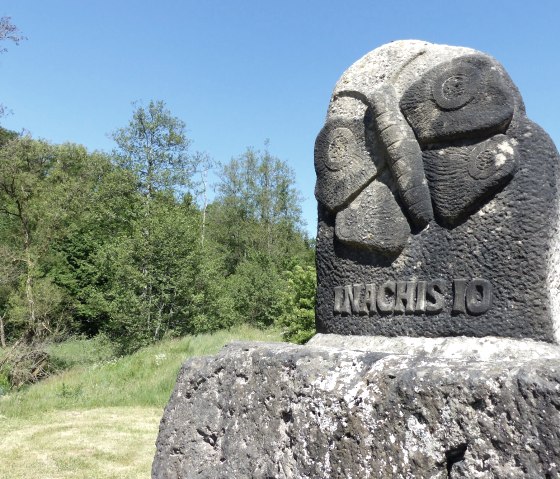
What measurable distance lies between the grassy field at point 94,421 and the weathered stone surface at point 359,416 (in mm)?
3447

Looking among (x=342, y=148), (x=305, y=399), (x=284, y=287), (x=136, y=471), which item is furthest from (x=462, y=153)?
(x=284, y=287)

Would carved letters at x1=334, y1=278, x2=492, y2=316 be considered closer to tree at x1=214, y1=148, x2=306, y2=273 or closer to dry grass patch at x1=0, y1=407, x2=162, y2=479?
dry grass patch at x1=0, y1=407, x2=162, y2=479

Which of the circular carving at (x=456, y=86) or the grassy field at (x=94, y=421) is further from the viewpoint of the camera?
the grassy field at (x=94, y=421)

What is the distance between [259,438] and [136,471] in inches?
151

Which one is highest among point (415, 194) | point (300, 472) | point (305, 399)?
point (415, 194)

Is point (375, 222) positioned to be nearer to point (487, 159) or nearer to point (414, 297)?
point (414, 297)

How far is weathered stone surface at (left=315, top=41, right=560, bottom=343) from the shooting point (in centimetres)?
261

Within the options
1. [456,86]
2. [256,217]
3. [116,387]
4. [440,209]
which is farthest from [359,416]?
[256,217]

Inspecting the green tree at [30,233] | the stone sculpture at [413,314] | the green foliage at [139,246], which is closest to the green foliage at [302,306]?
the green foliage at [139,246]

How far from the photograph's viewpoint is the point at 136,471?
574 centimetres

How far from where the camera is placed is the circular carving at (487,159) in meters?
2.67

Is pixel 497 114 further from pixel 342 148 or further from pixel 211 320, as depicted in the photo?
pixel 211 320

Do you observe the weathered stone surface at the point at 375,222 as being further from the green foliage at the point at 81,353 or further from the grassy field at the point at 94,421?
the green foliage at the point at 81,353

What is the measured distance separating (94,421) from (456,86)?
636cm
